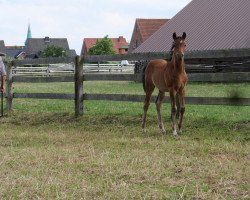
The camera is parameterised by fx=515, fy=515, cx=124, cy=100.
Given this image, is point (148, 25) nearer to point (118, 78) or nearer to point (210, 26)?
point (210, 26)

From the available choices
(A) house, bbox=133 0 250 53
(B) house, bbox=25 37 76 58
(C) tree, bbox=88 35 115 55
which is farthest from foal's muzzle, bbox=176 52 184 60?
(B) house, bbox=25 37 76 58

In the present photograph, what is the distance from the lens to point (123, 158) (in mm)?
6875

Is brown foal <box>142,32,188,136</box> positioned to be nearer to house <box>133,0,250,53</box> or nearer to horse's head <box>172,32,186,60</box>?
horse's head <box>172,32,186,60</box>

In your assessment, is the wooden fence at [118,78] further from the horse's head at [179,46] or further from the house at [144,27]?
the house at [144,27]

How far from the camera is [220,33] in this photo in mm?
32625

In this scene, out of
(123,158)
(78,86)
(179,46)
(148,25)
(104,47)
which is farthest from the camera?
(104,47)

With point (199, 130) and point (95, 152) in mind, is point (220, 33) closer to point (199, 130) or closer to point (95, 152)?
point (199, 130)

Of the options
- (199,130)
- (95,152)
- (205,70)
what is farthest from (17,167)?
(205,70)

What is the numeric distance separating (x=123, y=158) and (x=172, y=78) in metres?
3.24

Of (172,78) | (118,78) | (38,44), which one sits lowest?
(118,78)

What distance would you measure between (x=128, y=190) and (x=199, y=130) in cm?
503

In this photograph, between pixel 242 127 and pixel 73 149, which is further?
pixel 242 127

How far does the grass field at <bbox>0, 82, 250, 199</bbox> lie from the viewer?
5.17m

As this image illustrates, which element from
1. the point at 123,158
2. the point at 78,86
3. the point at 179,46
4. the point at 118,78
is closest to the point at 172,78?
the point at 179,46
